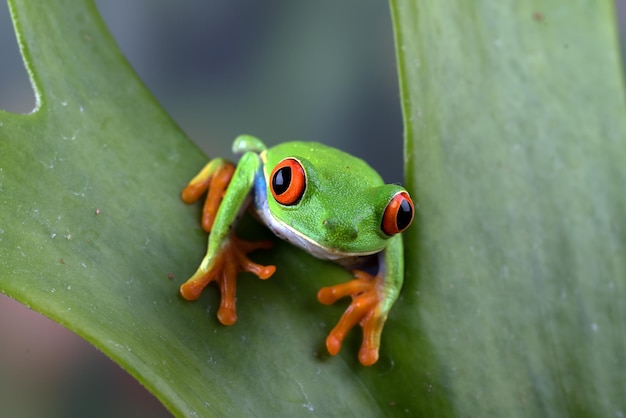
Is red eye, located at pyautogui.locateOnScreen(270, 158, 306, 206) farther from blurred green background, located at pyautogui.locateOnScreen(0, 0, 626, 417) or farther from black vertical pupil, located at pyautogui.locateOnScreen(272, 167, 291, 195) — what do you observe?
blurred green background, located at pyautogui.locateOnScreen(0, 0, 626, 417)

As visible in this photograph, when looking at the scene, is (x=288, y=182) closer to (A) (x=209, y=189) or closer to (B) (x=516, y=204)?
(A) (x=209, y=189)

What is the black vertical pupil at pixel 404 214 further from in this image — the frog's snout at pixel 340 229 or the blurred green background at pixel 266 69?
the blurred green background at pixel 266 69

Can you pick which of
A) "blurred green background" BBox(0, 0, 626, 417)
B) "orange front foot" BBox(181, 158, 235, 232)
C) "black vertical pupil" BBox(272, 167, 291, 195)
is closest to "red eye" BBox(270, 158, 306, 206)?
"black vertical pupil" BBox(272, 167, 291, 195)

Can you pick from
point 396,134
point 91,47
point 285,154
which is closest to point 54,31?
point 91,47

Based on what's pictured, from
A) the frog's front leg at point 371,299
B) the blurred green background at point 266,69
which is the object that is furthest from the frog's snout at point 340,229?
the blurred green background at point 266,69

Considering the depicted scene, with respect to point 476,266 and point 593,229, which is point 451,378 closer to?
point 476,266

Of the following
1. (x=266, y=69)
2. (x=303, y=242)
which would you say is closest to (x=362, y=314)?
(x=303, y=242)
